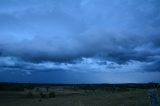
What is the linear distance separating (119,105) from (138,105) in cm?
300

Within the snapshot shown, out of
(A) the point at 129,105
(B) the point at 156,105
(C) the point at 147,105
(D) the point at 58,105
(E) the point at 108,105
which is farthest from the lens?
(D) the point at 58,105

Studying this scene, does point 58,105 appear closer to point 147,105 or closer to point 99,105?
point 99,105

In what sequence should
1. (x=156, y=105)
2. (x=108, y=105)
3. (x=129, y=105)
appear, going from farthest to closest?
(x=108, y=105) < (x=129, y=105) < (x=156, y=105)

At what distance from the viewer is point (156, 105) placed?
9.64 metres

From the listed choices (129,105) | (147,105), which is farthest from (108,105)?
(147,105)

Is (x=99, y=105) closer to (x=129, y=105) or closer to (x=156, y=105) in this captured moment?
(x=129, y=105)

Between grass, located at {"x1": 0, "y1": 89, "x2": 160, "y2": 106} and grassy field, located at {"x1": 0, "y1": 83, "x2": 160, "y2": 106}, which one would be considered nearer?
grass, located at {"x1": 0, "y1": 89, "x2": 160, "y2": 106}

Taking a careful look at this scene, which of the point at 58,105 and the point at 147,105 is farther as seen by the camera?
the point at 58,105

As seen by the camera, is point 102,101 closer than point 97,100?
Yes

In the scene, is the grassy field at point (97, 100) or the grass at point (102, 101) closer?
the grass at point (102, 101)

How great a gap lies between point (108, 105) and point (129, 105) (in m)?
3.90

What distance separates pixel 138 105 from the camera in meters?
29.2

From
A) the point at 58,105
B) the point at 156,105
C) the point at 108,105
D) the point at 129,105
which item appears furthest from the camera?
the point at 58,105

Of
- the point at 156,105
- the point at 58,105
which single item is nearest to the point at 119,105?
the point at 58,105
